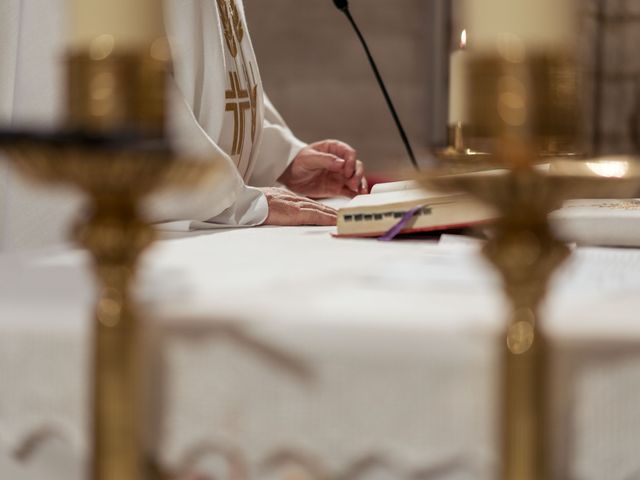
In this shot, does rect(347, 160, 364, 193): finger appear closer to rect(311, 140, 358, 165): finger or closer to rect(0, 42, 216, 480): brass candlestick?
rect(311, 140, 358, 165): finger

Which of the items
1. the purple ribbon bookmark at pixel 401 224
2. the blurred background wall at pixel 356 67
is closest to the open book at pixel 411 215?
the purple ribbon bookmark at pixel 401 224

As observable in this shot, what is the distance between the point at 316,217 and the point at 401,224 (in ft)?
0.81

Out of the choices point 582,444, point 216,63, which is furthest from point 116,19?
point 216,63

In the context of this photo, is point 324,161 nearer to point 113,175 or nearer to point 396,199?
point 396,199

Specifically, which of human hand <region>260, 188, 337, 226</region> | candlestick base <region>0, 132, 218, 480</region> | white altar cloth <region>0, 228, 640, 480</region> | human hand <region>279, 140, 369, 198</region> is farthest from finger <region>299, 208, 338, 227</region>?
candlestick base <region>0, 132, 218, 480</region>

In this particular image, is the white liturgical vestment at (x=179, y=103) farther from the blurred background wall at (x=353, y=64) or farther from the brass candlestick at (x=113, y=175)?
the blurred background wall at (x=353, y=64)

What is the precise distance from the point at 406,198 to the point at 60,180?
1.99 ft

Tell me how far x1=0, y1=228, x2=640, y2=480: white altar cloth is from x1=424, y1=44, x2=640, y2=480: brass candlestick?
0.23 feet

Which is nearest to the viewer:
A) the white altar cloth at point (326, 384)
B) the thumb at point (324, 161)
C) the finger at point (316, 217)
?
the white altar cloth at point (326, 384)

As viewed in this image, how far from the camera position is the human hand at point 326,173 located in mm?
1562

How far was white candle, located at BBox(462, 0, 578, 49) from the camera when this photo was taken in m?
0.38

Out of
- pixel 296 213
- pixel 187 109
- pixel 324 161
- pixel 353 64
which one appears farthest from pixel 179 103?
pixel 353 64

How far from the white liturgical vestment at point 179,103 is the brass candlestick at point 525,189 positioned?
0.61 metres

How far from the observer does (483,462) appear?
0.48 m
